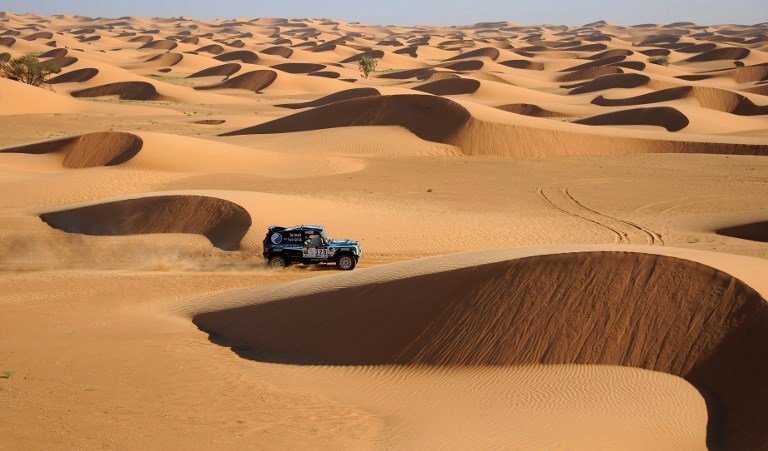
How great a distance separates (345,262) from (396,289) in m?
5.64

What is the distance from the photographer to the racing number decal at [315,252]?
21156 mm

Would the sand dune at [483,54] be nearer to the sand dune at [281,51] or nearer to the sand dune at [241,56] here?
the sand dune at [281,51]

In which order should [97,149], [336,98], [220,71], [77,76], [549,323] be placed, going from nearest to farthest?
[549,323] → [97,149] → [336,98] → [77,76] → [220,71]

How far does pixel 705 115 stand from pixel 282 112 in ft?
104

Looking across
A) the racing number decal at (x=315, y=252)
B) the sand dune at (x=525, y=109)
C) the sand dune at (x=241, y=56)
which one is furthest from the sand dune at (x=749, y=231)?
the sand dune at (x=241, y=56)

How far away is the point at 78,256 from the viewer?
2316 centimetres

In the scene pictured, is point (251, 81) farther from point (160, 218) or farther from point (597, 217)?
point (597, 217)

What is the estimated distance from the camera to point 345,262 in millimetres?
21047

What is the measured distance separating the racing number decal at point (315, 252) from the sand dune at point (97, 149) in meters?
18.7

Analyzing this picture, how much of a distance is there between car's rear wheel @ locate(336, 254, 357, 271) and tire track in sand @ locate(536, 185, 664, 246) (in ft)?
23.9

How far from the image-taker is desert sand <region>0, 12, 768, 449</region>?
1125cm

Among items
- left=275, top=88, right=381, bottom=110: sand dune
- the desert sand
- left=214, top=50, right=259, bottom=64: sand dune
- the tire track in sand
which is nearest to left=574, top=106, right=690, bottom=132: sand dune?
the desert sand

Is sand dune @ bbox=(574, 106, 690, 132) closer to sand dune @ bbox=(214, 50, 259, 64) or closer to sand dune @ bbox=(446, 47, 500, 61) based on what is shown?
sand dune @ bbox=(214, 50, 259, 64)

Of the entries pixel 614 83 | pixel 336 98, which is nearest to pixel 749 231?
pixel 336 98
